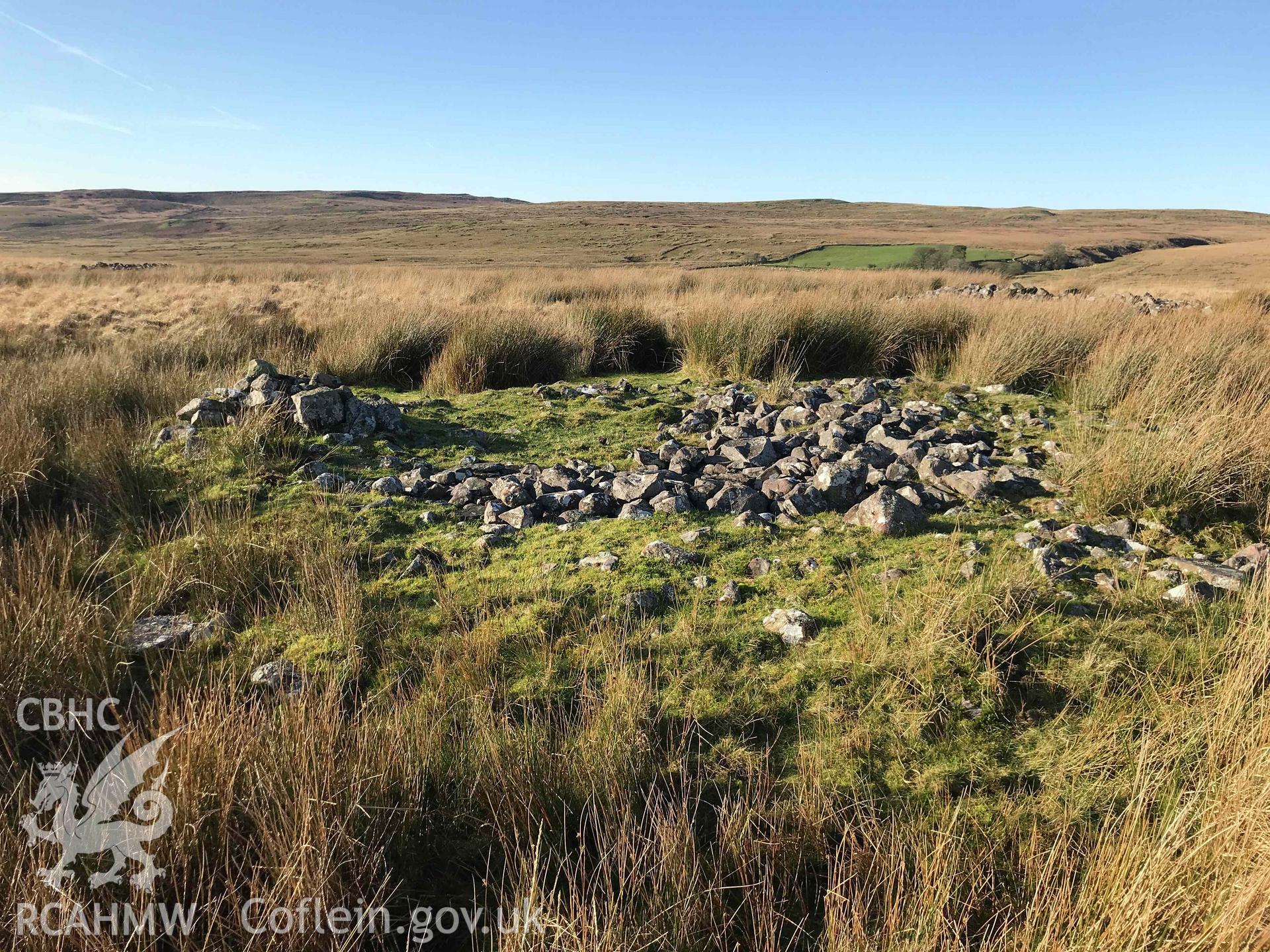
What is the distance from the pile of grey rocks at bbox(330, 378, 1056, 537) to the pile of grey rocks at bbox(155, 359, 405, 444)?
823 mm

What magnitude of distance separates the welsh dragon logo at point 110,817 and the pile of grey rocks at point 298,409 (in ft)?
12.7

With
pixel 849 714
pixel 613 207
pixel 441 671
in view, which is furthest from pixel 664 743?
pixel 613 207

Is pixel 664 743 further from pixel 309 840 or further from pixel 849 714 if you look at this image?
pixel 309 840

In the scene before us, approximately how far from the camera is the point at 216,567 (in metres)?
3.54

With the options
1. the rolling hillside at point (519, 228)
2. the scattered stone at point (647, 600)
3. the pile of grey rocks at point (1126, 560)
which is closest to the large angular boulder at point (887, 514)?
the pile of grey rocks at point (1126, 560)

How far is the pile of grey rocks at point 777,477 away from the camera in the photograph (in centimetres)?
421

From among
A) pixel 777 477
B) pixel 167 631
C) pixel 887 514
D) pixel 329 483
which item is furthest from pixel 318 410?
pixel 887 514

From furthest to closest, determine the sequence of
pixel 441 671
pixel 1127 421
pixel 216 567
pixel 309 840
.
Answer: pixel 1127 421 → pixel 216 567 → pixel 441 671 → pixel 309 840

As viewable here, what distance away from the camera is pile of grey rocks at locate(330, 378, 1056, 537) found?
4.21m

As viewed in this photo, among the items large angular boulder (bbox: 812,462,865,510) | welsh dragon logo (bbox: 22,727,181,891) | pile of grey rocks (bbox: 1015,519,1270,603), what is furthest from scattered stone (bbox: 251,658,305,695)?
pile of grey rocks (bbox: 1015,519,1270,603)

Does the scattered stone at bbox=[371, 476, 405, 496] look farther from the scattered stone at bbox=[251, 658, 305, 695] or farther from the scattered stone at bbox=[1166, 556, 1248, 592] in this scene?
the scattered stone at bbox=[1166, 556, 1248, 592]

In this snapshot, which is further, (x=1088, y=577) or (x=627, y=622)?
(x=1088, y=577)

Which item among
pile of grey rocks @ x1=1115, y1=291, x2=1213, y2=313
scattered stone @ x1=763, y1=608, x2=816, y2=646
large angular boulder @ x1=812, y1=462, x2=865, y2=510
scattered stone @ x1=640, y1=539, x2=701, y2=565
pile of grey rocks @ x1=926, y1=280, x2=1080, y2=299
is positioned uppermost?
pile of grey rocks @ x1=926, y1=280, x2=1080, y2=299

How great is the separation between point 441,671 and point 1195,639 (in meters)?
2.98
